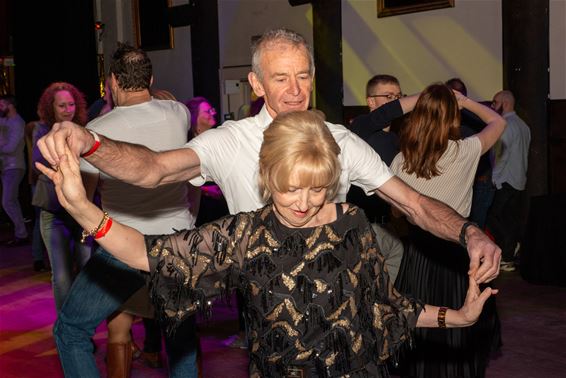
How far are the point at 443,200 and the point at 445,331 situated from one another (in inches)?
25.3

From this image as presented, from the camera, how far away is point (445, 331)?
3916 millimetres

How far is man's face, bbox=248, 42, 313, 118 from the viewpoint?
2523mm

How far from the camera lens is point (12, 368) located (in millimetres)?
4523

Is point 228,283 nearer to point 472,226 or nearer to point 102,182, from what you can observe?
point 472,226

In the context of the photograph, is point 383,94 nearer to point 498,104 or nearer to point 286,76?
point 286,76

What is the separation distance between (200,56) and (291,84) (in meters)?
8.50

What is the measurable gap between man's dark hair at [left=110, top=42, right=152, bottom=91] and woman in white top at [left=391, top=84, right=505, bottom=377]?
4.26 ft

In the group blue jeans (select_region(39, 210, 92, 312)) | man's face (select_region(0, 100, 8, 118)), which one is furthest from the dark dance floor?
man's face (select_region(0, 100, 8, 118))

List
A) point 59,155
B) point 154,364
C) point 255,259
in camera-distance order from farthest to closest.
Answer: point 154,364
point 255,259
point 59,155

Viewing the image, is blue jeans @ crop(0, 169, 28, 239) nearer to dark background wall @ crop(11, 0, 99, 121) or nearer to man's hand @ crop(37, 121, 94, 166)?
dark background wall @ crop(11, 0, 99, 121)

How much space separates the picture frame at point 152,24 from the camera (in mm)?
11422

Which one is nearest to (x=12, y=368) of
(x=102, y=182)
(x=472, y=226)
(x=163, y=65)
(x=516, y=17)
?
(x=102, y=182)

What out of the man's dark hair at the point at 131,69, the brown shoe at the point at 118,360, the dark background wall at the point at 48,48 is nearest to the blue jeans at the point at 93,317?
the brown shoe at the point at 118,360

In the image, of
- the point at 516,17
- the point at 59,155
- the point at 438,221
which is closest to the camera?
the point at 59,155
